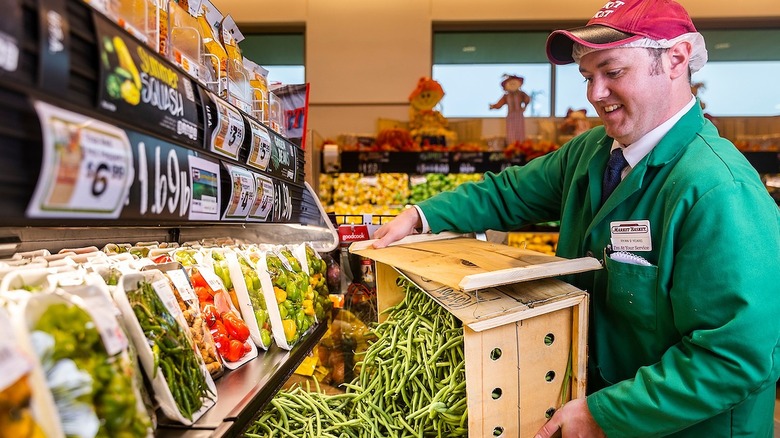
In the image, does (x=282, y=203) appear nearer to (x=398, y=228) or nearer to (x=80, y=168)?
(x=398, y=228)

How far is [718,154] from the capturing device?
140cm

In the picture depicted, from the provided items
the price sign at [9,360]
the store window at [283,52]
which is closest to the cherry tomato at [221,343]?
the price sign at [9,360]

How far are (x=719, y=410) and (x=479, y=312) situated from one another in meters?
0.67

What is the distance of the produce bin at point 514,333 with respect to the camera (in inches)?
47.8

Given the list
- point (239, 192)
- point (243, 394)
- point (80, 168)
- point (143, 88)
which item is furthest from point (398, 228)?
point (80, 168)

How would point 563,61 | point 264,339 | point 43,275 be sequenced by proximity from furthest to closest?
point 563,61 < point 264,339 < point 43,275

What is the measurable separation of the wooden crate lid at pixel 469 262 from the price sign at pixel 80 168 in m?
0.71

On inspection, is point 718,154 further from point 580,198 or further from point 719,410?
point 719,410

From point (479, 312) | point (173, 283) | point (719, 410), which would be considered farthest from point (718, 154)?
point (173, 283)

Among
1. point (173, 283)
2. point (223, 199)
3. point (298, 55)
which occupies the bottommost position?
point (173, 283)

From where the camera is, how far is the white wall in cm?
716

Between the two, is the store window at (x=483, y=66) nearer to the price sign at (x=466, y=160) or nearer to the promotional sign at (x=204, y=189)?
the price sign at (x=466, y=160)

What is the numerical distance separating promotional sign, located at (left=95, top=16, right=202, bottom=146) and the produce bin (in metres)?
0.67

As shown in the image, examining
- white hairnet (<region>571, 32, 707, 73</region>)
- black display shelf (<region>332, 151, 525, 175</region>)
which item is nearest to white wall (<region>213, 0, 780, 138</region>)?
black display shelf (<region>332, 151, 525, 175</region>)
